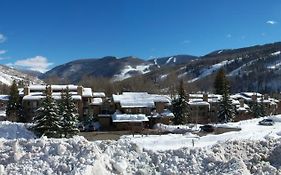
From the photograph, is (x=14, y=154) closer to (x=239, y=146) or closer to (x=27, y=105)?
(x=239, y=146)

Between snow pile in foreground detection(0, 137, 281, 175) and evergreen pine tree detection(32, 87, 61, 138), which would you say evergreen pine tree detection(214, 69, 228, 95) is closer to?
evergreen pine tree detection(32, 87, 61, 138)

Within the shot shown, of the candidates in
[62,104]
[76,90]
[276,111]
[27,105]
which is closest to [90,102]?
[76,90]

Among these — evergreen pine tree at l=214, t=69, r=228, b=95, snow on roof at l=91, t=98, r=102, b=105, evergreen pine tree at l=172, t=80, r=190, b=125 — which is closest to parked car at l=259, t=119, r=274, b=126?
evergreen pine tree at l=172, t=80, r=190, b=125

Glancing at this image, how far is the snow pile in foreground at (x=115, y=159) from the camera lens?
603 inches

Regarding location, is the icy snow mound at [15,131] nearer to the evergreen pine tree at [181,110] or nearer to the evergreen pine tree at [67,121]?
the evergreen pine tree at [67,121]

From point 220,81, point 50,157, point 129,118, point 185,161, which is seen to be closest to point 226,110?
point 129,118

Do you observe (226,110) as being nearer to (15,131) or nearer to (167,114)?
(167,114)

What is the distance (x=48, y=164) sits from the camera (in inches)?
609

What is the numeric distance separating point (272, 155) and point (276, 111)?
71.0 m

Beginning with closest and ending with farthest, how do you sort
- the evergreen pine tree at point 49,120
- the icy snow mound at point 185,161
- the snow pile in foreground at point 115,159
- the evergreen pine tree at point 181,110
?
1. the snow pile in foreground at point 115,159
2. the icy snow mound at point 185,161
3. the evergreen pine tree at point 49,120
4. the evergreen pine tree at point 181,110

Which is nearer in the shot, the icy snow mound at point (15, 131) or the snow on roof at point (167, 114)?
the icy snow mound at point (15, 131)

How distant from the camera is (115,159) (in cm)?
1645

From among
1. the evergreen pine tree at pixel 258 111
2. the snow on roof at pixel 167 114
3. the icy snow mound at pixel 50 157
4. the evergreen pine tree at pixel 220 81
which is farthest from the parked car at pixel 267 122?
the evergreen pine tree at pixel 220 81

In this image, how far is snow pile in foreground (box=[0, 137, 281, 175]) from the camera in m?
15.3
